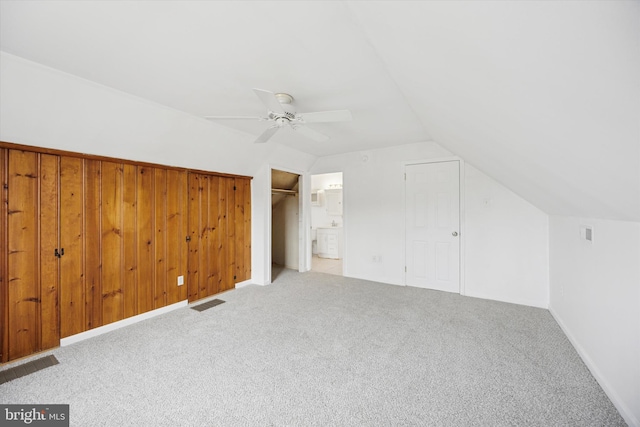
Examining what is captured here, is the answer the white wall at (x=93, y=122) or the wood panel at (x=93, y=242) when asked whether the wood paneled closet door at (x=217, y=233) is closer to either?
the wood panel at (x=93, y=242)

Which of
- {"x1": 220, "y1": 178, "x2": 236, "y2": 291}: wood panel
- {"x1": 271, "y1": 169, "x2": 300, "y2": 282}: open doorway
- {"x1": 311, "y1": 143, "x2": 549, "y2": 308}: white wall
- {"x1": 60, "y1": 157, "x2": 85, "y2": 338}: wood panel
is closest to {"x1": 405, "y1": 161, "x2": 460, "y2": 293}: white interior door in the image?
{"x1": 311, "y1": 143, "x2": 549, "y2": 308}: white wall

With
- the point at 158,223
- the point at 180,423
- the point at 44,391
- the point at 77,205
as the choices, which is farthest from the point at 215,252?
the point at 180,423

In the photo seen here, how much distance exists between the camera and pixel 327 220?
770 cm

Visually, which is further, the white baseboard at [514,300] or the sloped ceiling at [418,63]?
the white baseboard at [514,300]

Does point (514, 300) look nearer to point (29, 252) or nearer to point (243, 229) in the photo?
point (243, 229)

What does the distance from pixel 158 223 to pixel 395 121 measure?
10.8 feet

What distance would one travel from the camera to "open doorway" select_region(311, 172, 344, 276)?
7.03 metres

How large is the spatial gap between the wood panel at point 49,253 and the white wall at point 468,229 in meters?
3.91

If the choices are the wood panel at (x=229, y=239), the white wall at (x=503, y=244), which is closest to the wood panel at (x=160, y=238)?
the wood panel at (x=229, y=239)

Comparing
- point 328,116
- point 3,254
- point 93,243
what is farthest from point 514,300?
point 3,254

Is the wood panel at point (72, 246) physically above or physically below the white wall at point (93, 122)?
below

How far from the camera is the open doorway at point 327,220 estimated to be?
7.03m

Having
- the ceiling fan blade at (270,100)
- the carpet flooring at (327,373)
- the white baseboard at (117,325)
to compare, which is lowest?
the carpet flooring at (327,373)

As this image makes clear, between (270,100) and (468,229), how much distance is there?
3.44 meters
